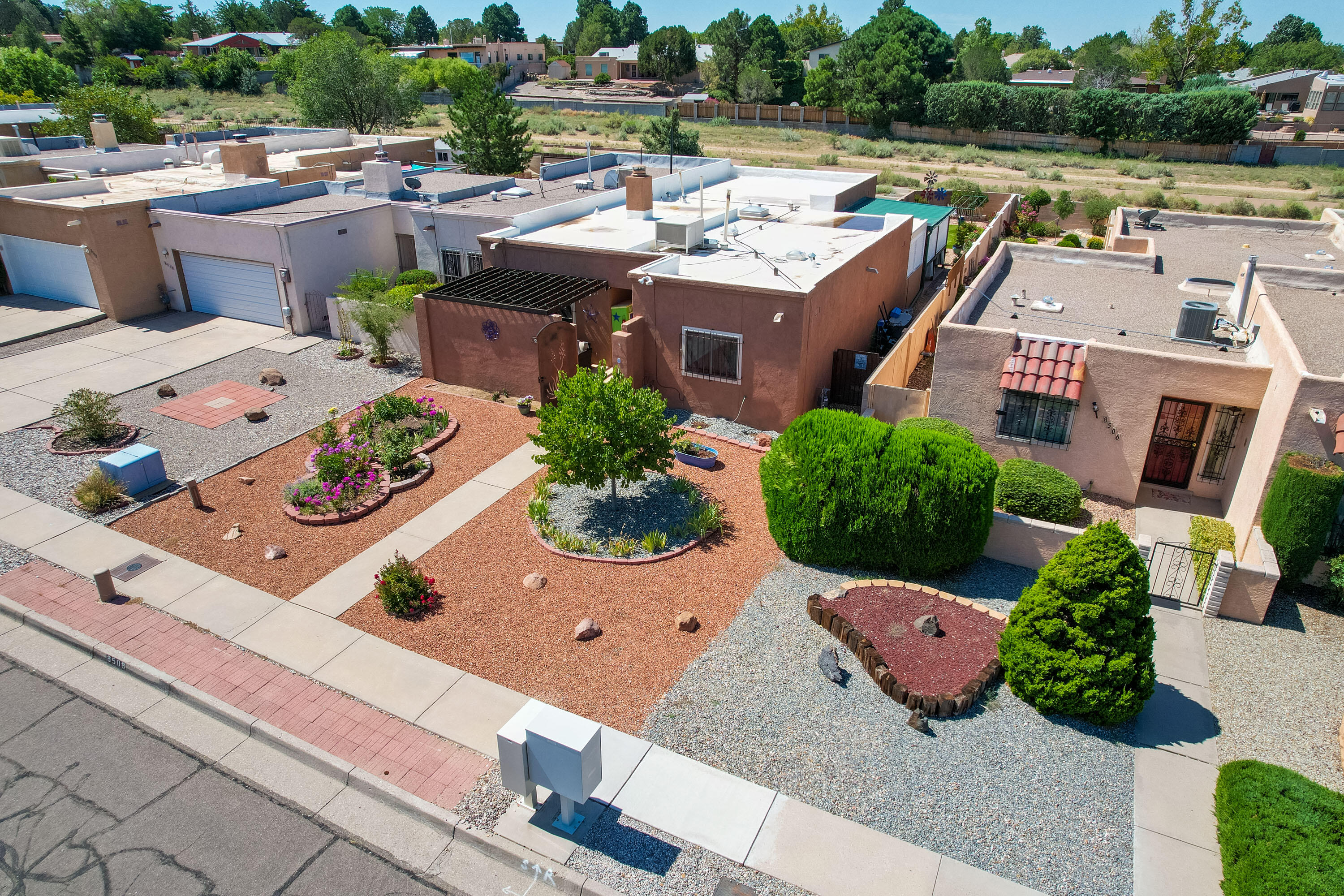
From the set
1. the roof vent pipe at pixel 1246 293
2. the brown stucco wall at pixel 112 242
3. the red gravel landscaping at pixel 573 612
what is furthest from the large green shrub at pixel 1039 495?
the brown stucco wall at pixel 112 242

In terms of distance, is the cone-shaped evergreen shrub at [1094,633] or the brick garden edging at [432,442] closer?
the cone-shaped evergreen shrub at [1094,633]

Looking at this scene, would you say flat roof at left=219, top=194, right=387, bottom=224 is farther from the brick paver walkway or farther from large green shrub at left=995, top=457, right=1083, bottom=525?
large green shrub at left=995, top=457, right=1083, bottom=525

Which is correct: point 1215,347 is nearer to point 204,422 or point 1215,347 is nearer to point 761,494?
point 761,494

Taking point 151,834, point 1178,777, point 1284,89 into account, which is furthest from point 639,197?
point 1284,89

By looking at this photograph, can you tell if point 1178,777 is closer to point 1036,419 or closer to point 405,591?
point 1036,419

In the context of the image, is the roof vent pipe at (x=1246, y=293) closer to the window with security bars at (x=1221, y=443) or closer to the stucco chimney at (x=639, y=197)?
the window with security bars at (x=1221, y=443)

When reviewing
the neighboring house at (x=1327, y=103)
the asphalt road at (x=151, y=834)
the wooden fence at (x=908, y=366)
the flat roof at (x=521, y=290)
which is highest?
the neighboring house at (x=1327, y=103)
